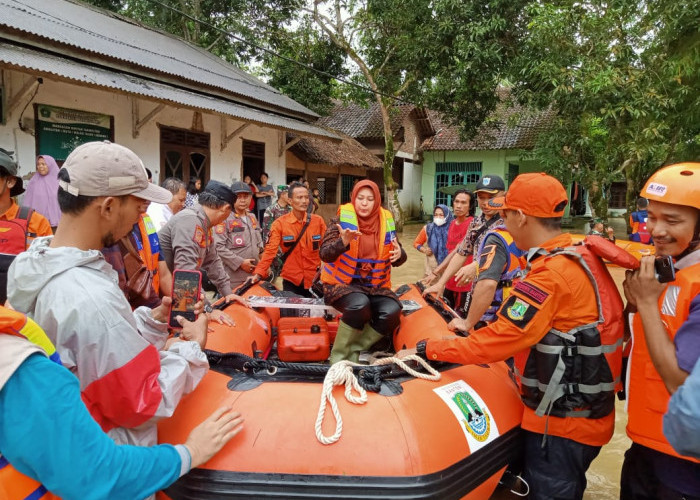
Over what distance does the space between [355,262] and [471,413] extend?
52.1 inches

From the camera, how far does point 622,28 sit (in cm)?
796

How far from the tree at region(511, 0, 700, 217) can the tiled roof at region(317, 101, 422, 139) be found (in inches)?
303

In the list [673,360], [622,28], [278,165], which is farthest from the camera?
[278,165]

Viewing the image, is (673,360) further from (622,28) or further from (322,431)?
(622,28)

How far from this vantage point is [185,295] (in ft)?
5.59

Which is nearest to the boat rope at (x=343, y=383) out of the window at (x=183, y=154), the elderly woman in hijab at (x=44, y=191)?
the elderly woman in hijab at (x=44, y=191)

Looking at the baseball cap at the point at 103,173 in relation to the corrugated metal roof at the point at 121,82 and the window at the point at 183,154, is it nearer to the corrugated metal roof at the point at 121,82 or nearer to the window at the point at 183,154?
the corrugated metal roof at the point at 121,82

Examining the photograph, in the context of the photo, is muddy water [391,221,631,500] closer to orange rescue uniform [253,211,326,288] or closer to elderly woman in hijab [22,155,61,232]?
orange rescue uniform [253,211,326,288]

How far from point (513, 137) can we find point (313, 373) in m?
17.8

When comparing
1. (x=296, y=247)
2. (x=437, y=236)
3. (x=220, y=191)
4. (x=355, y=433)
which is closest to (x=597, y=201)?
(x=437, y=236)

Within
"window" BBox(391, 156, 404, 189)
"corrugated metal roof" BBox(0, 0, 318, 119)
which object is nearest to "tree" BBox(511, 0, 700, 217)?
"corrugated metal roof" BBox(0, 0, 318, 119)

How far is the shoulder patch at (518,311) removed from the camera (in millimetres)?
1549

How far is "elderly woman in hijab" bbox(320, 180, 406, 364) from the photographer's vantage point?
276 centimetres

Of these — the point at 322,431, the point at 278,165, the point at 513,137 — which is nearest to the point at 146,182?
the point at 322,431
